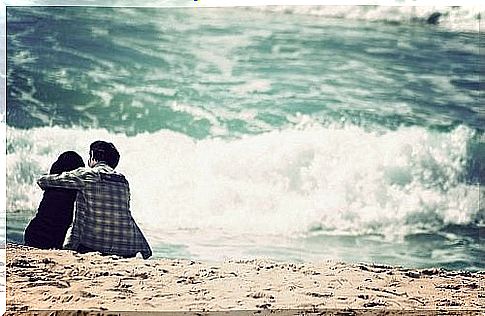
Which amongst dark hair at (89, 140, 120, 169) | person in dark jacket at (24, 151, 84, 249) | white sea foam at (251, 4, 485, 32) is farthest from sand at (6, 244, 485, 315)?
white sea foam at (251, 4, 485, 32)

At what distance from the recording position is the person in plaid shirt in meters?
6.16

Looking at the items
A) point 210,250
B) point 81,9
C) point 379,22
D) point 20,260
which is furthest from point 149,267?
point 379,22

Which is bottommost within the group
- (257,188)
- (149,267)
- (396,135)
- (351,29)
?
(149,267)

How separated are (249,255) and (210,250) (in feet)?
0.84

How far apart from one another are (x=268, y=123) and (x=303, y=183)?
454mm

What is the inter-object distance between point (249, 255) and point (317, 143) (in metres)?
0.85

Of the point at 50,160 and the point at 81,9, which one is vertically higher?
the point at 81,9

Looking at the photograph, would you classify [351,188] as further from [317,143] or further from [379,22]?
[379,22]

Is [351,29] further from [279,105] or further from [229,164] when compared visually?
[229,164]

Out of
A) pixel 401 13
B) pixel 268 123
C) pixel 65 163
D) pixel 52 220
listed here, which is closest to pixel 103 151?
pixel 65 163

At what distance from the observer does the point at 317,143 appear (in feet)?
20.3

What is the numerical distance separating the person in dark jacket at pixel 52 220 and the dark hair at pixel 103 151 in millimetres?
183

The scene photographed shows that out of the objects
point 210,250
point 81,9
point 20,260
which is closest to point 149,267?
point 210,250

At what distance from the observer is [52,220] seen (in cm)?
616
